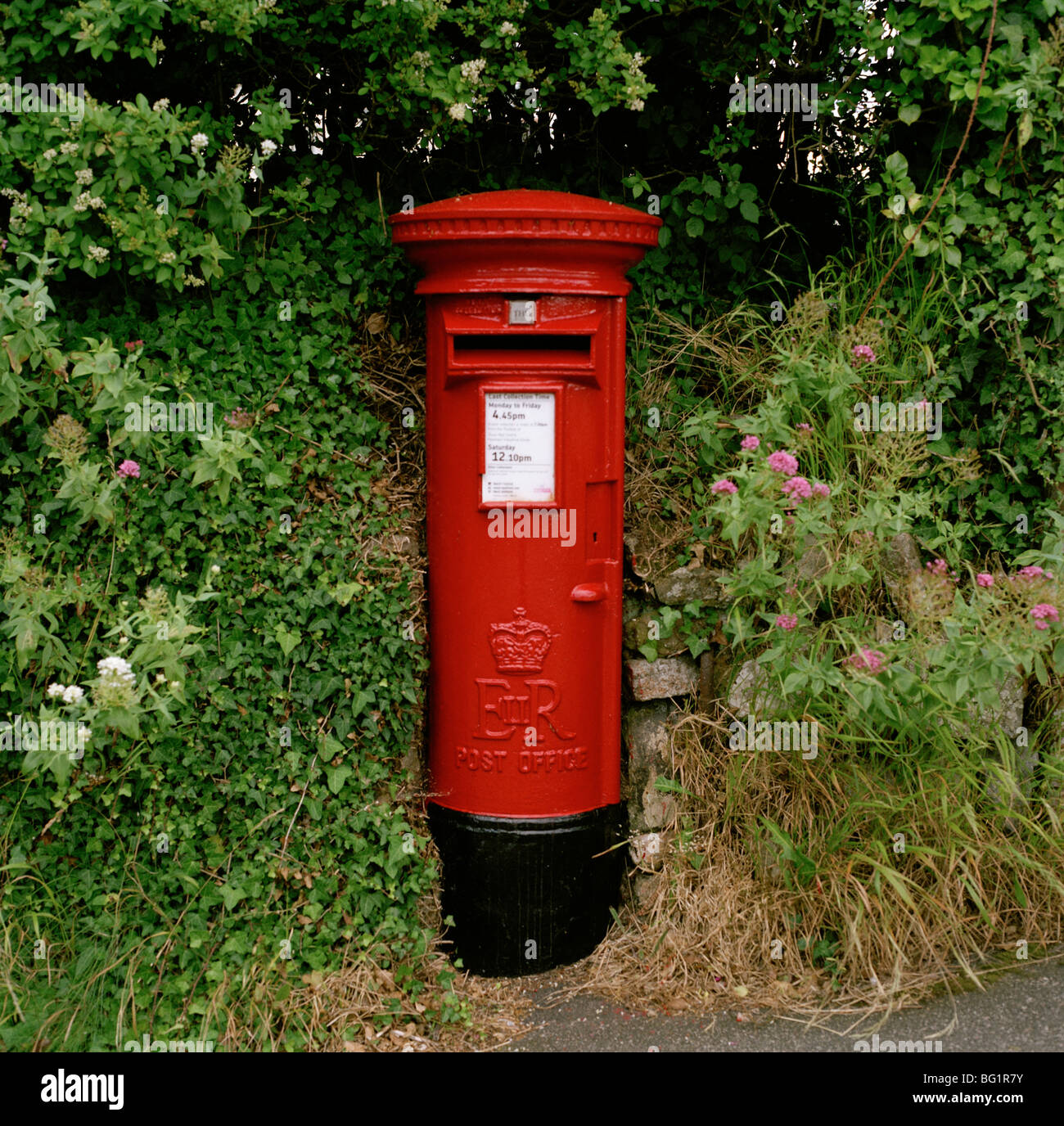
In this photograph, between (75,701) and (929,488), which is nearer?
(75,701)

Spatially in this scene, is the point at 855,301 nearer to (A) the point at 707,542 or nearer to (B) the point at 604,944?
(A) the point at 707,542

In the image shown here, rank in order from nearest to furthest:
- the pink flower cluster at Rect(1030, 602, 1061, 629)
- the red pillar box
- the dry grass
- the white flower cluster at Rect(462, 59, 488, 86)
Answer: the pink flower cluster at Rect(1030, 602, 1061, 629), the red pillar box, the dry grass, the white flower cluster at Rect(462, 59, 488, 86)

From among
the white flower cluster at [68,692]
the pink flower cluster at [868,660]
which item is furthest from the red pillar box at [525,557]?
the white flower cluster at [68,692]

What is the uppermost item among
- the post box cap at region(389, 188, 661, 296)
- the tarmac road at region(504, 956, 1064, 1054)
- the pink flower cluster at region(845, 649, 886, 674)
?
the post box cap at region(389, 188, 661, 296)

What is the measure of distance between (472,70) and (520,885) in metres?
2.65

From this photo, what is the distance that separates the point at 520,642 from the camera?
3.32 m

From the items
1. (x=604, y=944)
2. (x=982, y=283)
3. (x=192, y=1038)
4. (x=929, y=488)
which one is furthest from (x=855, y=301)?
(x=192, y=1038)

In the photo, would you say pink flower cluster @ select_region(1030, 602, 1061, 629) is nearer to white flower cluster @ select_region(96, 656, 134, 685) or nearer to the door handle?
the door handle

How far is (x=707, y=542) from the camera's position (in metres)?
3.90

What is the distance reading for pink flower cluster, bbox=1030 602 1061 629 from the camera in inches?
116

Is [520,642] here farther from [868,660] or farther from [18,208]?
[18,208]

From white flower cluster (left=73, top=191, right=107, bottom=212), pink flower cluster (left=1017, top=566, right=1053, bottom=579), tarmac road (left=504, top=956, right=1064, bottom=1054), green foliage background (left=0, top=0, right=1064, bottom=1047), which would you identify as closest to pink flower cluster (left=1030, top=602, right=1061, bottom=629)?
pink flower cluster (left=1017, top=566, right=1053, bottom=579)

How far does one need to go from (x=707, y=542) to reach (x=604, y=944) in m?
1.41

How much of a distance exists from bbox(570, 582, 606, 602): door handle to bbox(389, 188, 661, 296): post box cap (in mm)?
871
